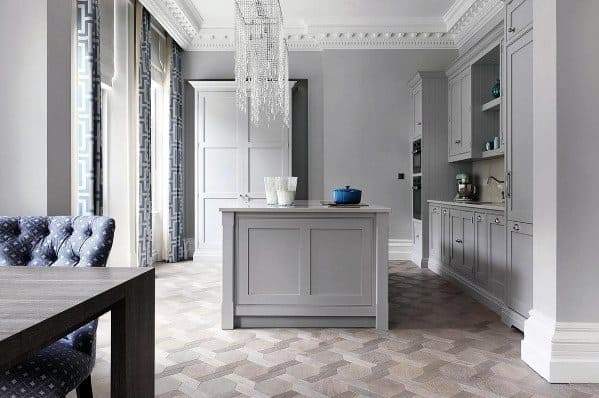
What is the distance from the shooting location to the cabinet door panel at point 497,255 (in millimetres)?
3717

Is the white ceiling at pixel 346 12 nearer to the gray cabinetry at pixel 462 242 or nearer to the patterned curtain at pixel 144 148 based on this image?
the patterned curtain at pixel 144 148

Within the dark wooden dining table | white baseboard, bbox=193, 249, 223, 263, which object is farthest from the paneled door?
the dark wooden dining table

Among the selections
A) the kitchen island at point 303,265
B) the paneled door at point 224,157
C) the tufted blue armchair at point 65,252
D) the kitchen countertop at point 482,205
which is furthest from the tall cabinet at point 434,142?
the tufted blue armchair at point 65,252

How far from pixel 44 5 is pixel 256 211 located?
5.94 ft

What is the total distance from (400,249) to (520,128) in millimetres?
3401

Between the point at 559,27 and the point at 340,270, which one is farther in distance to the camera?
the point at 340,270

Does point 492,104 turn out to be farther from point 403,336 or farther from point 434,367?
point 434,367

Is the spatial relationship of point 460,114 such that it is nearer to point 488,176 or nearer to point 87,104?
point 488,176

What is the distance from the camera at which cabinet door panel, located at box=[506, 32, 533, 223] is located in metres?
3.25

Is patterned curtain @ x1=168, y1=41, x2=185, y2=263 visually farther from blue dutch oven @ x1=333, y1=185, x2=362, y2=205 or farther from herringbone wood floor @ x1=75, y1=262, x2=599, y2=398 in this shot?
blue dutch oven @ x1=333, y1=185, x2=362, y2=205

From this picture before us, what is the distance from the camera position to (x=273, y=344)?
3.06m

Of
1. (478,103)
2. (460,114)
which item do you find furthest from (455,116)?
(478,103)

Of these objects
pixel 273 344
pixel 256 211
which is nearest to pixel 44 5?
pixel 256 211

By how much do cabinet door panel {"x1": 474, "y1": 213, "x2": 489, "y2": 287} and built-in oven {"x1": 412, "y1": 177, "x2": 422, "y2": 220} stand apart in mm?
1756
